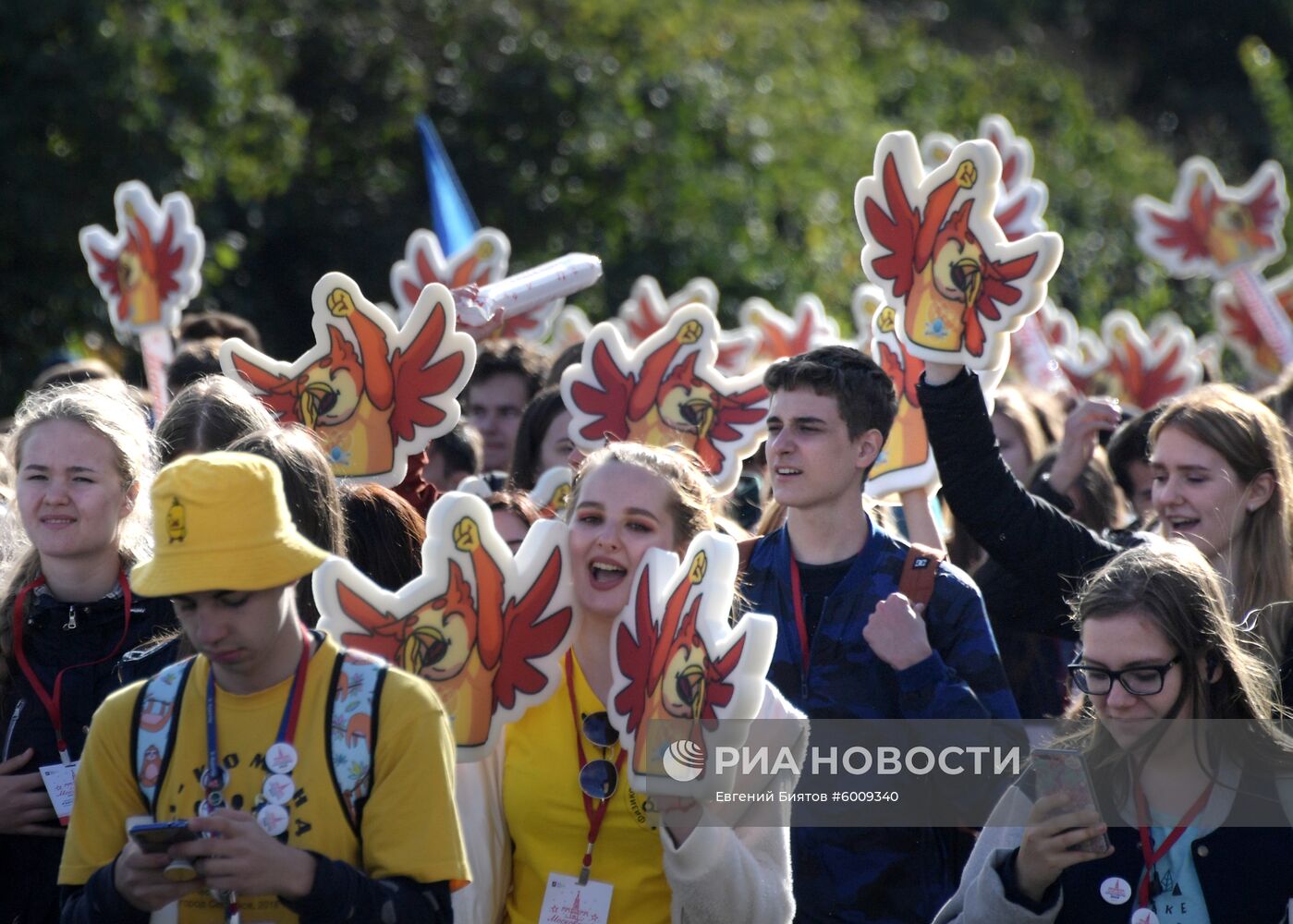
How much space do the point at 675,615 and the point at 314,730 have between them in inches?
30.4

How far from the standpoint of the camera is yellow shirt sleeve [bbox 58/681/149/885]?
272 cm

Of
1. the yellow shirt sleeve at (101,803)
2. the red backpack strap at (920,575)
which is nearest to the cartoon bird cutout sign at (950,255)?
the red backpack strap at (920,575)

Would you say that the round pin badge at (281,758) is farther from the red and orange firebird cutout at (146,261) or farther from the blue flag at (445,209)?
the blue flag at (445,209)

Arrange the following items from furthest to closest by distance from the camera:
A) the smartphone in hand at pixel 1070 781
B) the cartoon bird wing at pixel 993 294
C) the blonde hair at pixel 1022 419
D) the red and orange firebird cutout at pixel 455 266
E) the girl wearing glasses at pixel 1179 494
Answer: the red and orange firebird cutout at pixel 455 266, the blonde hair at pixel 1022 419, the cartoon bird wing at pixel 993 294, the girl wearing glasses at pixel 1179 494, the smartphone in hand at pixel 1070 781

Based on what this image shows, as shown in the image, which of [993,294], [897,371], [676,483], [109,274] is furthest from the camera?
[109,274]

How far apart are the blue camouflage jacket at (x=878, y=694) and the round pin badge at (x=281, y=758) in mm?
1422

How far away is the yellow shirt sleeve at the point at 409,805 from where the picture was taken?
2666 mm

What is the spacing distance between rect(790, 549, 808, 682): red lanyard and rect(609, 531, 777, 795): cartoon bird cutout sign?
64 centimetres

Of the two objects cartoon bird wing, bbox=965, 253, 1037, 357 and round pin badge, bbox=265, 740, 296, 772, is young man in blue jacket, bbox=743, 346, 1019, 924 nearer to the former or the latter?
cartoon bird wing, bbox=965, 253, 1037, 357

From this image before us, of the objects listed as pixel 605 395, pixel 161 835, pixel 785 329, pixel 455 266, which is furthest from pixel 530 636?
pixel 785 329

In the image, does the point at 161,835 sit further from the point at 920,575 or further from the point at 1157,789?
the point at 920,575

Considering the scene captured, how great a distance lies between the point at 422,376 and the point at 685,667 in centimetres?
180

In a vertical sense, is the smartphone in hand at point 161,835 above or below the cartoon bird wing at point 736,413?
below

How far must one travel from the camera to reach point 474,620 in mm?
3445
